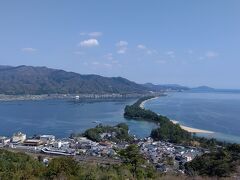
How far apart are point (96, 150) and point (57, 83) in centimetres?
6894

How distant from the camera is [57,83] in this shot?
84.9 metres

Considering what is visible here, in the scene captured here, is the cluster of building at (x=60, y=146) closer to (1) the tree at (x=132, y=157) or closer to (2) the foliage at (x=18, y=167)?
(2) the foliage at (x=18, y=167)

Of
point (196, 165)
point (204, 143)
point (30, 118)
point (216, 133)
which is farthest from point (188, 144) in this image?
point (30, 118)

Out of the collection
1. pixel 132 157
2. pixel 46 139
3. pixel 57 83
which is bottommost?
pixel 46 139

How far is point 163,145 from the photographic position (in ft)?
64.6

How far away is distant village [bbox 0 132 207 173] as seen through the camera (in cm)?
1516

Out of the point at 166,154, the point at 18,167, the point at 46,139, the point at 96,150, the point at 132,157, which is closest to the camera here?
the point at 132,157

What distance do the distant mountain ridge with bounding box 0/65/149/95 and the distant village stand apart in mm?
50370

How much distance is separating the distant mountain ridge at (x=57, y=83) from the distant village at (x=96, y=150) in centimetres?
5037

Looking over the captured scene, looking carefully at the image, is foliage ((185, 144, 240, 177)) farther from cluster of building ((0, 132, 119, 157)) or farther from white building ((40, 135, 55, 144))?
white building ((40, 135, 55, 144))

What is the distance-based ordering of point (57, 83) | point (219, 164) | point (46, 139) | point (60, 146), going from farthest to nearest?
point (57, 83) → point (46, 139) → point (60, 146) → point (219, 164)

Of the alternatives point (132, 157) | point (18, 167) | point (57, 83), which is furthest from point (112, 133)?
point (57, 83)

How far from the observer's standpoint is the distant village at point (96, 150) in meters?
15.2

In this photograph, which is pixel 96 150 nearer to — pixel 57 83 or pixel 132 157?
pixel 132 157
